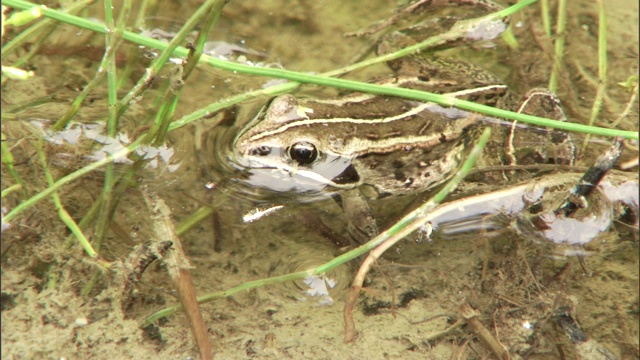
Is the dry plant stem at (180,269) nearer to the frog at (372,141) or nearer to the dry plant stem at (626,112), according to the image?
the frog at (372,141)

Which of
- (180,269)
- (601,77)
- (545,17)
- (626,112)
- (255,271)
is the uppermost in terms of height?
Result: (545,17)

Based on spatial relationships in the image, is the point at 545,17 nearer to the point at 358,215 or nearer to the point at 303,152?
the point at 358,215

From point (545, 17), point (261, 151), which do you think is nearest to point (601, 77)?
point (545, 17)

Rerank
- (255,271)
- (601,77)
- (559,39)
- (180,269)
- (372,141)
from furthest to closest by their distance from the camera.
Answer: (559,39) < (601,77) < (372,141) < (255,271) < (180,269)

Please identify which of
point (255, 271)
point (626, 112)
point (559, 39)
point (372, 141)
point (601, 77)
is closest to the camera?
point (255, 271)

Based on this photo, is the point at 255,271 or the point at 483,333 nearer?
the point at 483,333

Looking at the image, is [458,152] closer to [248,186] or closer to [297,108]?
[297,108]

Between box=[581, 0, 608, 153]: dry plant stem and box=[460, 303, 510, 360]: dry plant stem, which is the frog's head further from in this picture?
box=[581, 0, 608, 153]: dry plant stem

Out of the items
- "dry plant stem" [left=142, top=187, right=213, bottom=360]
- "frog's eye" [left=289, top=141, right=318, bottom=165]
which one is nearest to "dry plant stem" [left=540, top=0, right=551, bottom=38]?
→ "frog's eye" [left=289, top=141, right=318, bottom=165]
